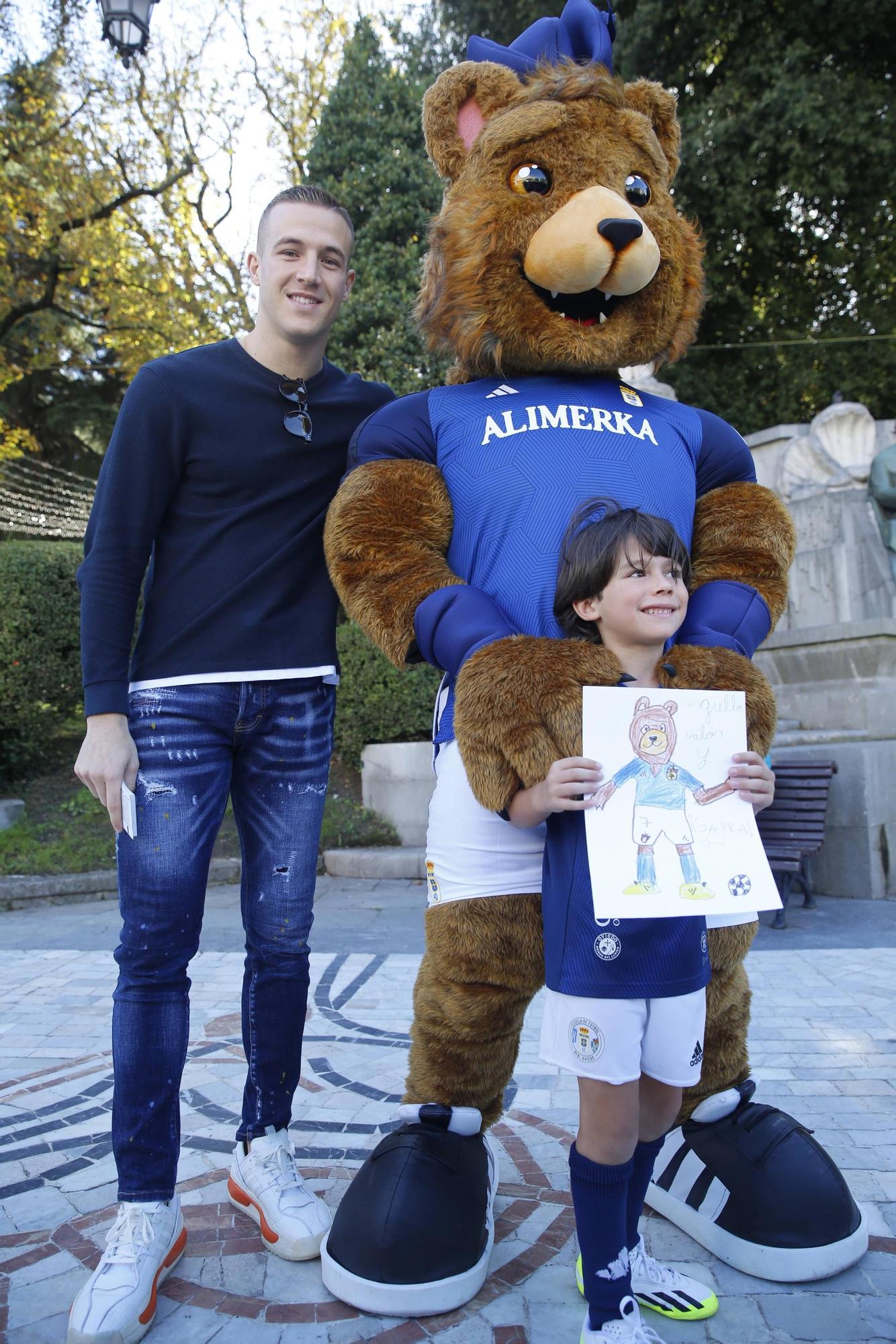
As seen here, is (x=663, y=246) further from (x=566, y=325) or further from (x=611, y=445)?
(x=611, y=445)

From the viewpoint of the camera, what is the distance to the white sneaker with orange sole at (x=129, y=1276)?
1827mm

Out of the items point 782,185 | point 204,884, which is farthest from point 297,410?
point 782,185

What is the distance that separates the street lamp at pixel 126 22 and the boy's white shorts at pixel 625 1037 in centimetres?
816

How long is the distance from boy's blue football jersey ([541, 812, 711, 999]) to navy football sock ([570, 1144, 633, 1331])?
301 mm

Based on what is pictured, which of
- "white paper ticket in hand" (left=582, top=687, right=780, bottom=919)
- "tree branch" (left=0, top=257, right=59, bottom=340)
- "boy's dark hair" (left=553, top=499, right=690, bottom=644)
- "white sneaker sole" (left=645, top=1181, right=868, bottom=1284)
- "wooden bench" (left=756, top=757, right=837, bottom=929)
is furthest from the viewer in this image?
"tree branch" (left=0, top=257, right=59, bottom=340)

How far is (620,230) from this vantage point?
201cm

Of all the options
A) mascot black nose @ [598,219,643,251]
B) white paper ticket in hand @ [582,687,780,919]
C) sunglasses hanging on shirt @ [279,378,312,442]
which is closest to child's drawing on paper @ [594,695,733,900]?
white paper ticket in hand @ [582,687,780,919]

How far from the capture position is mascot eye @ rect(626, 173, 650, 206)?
2203mm

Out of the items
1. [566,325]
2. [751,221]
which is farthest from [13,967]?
[751,221]

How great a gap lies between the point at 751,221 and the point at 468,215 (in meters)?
16.3

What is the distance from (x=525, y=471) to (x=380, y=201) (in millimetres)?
8044

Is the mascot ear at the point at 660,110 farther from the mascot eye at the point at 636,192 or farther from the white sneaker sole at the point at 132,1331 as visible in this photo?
the white sneaker sole at the point at 132,1331

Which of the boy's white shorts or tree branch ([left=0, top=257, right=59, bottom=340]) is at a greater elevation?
tree branch ([left=0, top=257, right=59, bottom=340])

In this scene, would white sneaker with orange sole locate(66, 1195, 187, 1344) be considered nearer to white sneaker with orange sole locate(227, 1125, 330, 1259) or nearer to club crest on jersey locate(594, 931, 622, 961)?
white sneaker with orange sole locate(227, 1125, 330, 1259)
